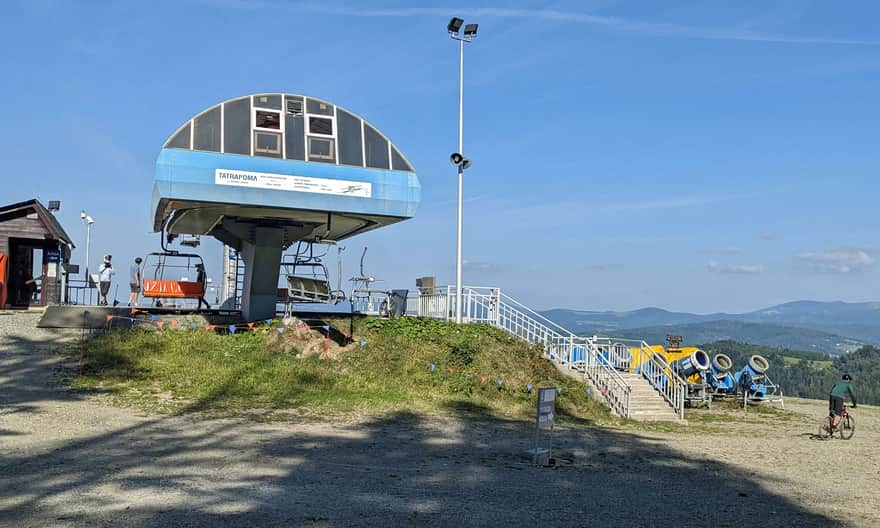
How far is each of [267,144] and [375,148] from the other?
322cm

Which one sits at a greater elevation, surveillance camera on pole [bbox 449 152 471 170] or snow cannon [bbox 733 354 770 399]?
surveillance camera on pole [bbox 449 152 471 170]

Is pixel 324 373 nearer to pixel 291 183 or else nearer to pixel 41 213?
pixel 291 183

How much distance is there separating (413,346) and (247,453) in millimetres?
10592

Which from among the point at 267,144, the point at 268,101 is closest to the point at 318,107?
the point at 268,101

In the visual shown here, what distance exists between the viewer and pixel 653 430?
18.0 metres

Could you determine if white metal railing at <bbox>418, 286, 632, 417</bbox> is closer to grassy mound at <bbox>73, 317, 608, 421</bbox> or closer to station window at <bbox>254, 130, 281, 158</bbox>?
grassy mound at <bbox>73, 317, 608, 421</bbox>

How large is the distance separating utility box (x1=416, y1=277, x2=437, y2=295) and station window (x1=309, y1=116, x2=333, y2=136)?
775 cm

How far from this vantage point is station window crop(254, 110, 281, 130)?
69.2 feet

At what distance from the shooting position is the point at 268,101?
838 inches

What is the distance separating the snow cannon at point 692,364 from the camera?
25.3 meters

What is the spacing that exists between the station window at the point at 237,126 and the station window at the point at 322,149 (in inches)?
71.3

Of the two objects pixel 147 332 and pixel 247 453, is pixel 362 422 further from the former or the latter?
pixel 147 332

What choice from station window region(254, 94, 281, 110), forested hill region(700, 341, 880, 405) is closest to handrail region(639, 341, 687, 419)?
station window region(254, 94, 281, 110)

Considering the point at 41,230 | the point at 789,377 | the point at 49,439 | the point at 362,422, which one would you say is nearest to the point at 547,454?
the point at 362,422
